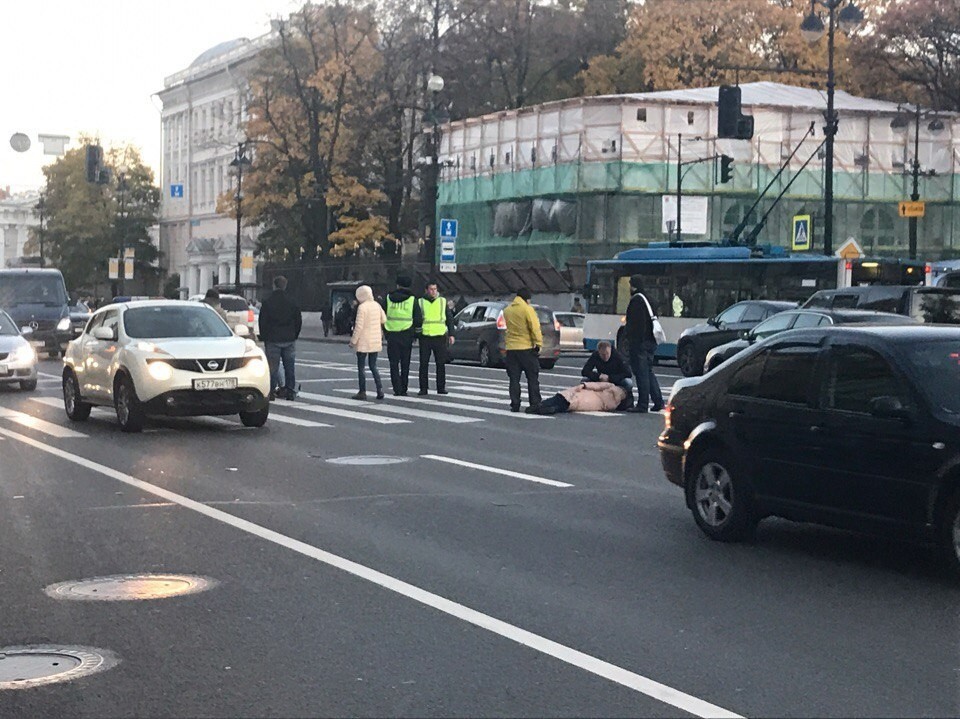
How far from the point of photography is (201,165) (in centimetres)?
12444

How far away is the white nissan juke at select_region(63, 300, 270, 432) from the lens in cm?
1859

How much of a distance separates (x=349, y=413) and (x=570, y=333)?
2754 centimetres

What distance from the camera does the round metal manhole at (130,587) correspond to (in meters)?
8.51

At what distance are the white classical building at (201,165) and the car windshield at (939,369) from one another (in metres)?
99.7

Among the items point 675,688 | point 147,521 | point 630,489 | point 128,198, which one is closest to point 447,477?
point 630,489

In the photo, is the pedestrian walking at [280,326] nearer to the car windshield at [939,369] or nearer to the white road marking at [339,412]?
the white road marking at [339,412]

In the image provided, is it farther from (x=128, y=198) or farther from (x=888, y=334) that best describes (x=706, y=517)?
(x=128, y=198)

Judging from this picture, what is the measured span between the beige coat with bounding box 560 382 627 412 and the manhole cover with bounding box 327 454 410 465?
22.3 ft

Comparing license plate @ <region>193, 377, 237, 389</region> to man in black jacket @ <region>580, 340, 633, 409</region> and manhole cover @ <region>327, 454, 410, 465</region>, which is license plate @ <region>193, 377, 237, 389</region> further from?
man in black jacket @ <region>580, 340, 633, 409</region>

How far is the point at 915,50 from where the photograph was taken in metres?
73.8

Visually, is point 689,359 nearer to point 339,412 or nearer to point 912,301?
point 912,301

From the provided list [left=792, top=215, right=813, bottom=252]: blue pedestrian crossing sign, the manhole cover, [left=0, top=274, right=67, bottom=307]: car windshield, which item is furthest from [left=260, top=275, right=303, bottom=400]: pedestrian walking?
[left=792, top=215, right=813, bottom=252]: blue pedestrian crossing sign

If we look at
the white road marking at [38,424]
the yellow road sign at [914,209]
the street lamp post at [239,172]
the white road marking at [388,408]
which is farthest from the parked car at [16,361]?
the street lamp post at [239,172]

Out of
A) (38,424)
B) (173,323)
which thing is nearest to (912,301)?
(173,323)
